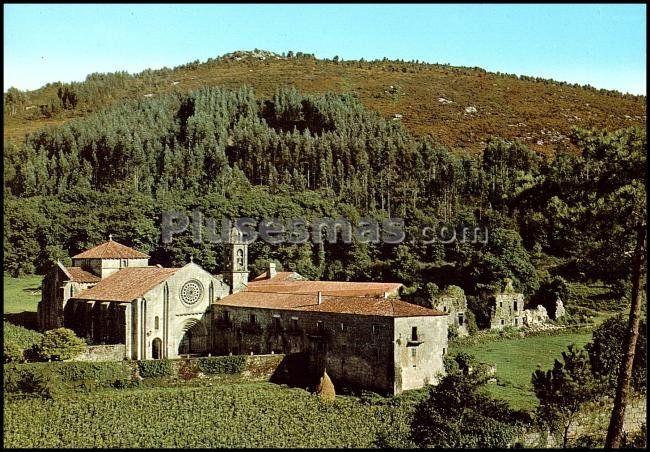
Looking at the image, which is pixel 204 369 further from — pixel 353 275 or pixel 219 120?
pixel 219 120

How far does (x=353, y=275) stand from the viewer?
268 feet

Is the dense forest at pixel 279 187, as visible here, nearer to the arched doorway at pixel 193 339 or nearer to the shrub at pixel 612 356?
the arched doorway at pixel 193 339

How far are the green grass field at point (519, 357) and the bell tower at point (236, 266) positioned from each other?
17547mm

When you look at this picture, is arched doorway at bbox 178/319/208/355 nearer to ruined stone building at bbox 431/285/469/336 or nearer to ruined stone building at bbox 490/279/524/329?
ruined stone building at bbox 431/285/469/336

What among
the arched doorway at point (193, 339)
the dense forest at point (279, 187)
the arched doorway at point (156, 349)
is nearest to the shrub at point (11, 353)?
the arched doorway at point (156, 349)

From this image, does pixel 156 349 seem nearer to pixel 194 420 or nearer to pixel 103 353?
pixel 103 353

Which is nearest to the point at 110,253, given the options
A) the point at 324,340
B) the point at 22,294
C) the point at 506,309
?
the point at 22,294

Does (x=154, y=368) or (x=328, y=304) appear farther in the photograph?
(x=328, y=304)

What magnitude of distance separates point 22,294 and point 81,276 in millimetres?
18434

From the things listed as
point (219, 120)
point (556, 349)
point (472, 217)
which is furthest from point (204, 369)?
point (219, 120)

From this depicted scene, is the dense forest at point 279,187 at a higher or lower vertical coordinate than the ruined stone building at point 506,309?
higher

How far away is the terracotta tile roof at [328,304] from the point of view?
4469 cm

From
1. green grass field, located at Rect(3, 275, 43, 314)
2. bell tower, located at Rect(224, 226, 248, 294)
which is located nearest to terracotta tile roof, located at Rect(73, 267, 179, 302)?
bell tower, located at Rect(224, 226, 248, 294)

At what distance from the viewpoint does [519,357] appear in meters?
53.0
